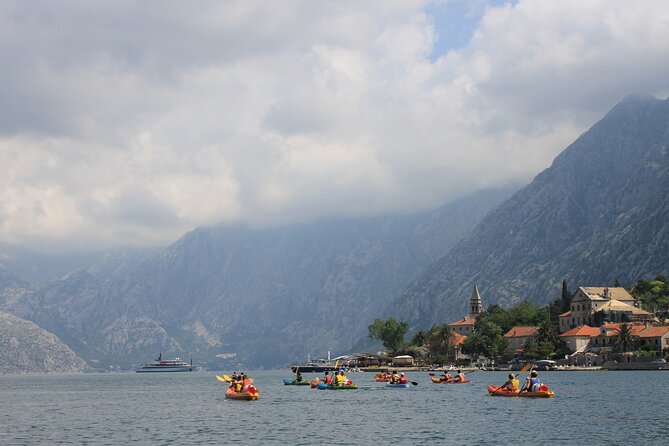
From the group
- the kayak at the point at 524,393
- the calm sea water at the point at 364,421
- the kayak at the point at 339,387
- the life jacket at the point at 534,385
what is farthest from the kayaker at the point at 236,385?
the life jacket at the point at 534,385

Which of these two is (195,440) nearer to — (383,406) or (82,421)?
(82,421)

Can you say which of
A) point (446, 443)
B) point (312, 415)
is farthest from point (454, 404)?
point (446, 443)

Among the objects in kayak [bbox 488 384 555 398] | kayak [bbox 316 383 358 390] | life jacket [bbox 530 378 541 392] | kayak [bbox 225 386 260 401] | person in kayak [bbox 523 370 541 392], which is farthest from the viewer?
kayak [bbox 316 383 358 390]

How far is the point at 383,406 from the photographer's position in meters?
120

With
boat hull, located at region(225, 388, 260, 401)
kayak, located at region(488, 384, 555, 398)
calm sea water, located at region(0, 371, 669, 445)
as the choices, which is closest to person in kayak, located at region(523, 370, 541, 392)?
kayak, located at region(488, 384, 555, 398)

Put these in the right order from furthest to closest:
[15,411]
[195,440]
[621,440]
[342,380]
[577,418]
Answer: [342,380]
[15,411]
[577,418]
[195,440]
[621,440]

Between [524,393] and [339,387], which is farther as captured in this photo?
[339,387]

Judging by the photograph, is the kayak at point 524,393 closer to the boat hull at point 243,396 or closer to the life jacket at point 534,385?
the life jacket at point 534,385

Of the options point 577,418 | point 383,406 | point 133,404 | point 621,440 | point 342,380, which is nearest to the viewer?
point 621,440

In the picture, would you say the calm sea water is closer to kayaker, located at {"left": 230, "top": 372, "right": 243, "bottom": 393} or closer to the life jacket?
the life jacket

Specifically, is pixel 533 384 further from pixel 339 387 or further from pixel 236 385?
pixel 339 387

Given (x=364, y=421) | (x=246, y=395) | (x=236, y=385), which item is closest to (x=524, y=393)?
(x=364, y=421)

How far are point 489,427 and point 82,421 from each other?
49.6 meters

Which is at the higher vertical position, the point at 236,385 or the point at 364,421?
the point at 236,385
